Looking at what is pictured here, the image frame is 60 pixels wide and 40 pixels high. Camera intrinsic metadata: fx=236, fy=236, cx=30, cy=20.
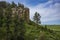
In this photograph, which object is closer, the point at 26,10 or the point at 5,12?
the point at 5,12

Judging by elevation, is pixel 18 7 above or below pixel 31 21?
above

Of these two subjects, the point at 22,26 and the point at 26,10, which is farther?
the point at 26,10

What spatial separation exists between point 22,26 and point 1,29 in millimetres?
4934

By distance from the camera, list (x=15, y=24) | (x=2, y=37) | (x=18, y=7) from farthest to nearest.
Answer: (x=18, y=7)
(x=15, y=24)
(x=2, y=37)

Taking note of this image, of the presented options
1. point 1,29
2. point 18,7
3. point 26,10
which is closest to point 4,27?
point 1,29

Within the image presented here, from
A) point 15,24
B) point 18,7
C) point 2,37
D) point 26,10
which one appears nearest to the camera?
point 2,37

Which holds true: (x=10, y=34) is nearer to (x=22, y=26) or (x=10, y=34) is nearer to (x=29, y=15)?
(x=22, y=26)

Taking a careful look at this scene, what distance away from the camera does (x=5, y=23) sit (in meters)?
49.2

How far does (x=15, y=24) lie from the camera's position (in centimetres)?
4994

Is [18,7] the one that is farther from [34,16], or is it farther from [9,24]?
[9,24]

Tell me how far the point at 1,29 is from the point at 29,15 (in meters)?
51.8

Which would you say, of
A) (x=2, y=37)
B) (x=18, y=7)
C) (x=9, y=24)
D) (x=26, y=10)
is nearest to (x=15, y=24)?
(x=9, y=24)

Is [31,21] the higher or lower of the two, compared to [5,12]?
lower

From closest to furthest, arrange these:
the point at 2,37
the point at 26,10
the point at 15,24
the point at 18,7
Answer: the point at 2,37, the point at 15,24, the point at 18,7, the point at 26,10
